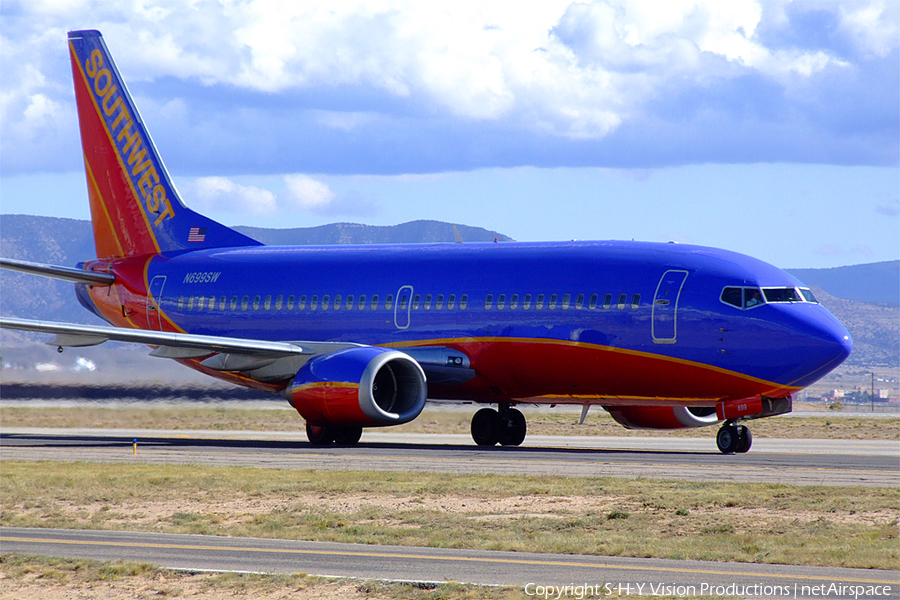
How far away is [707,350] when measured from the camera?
2825cm

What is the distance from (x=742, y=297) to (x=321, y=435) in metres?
11.3

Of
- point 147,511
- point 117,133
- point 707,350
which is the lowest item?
point 147,511

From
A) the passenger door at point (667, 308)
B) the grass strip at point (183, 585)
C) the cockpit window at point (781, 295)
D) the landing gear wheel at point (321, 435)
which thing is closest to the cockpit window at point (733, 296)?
the cockpit window at point (781, 295)

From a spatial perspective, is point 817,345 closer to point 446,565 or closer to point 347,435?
A: point 347,435

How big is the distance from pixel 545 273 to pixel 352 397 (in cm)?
556

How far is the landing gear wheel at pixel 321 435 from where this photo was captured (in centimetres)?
3288

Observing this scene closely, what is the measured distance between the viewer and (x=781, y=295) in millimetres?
28250

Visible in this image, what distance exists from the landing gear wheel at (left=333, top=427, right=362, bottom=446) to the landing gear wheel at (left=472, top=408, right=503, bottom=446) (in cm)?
316

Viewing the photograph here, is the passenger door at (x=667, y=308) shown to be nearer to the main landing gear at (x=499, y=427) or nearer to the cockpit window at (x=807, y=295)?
the cockpit window at (x=807, y=295)

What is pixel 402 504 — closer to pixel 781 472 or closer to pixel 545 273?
pixel 781 472

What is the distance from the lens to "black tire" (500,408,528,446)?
33.9 m

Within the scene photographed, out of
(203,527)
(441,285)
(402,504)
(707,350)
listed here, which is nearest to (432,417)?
(441,285)

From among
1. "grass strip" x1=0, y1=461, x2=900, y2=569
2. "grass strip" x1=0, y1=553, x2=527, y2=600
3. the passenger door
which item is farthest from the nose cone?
"grass strip" x1=0, y1=553, x2=527, y2=600

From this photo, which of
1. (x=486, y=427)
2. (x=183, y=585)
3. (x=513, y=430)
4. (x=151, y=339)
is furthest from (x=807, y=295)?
(x=183, y=585)
